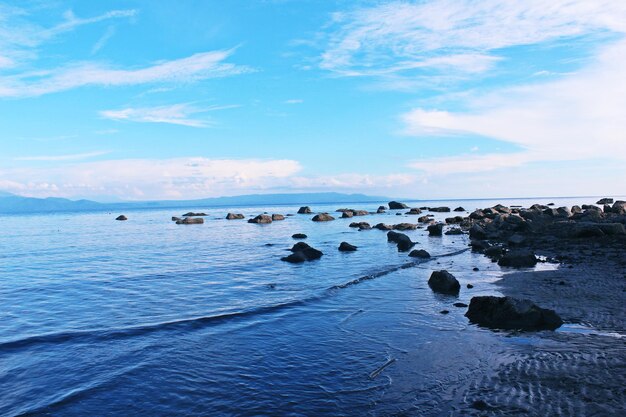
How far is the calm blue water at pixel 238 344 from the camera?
8.81 meters

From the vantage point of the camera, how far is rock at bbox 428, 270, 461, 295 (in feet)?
62.2

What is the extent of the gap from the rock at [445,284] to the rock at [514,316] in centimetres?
492

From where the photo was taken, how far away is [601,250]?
94.8ft

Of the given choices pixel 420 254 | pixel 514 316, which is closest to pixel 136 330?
pixel 514 316

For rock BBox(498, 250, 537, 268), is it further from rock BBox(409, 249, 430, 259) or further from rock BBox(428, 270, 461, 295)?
rock BBox(428, 270, 461, 295)

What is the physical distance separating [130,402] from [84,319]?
28.0 ft

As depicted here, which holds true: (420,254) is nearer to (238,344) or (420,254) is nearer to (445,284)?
(445,284)

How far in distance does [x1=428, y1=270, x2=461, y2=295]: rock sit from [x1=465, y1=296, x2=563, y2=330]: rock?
194 inches

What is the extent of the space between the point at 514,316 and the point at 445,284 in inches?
Answer: 240

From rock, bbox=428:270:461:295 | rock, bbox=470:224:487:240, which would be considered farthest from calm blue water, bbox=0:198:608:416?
rock, bbox=470:224:487:240

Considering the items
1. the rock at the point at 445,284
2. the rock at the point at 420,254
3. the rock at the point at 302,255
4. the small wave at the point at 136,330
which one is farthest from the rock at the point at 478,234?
the small wave at the point at 136,330

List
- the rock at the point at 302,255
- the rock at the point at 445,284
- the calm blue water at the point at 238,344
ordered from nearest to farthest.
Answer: the calm blue water at the point at 238,344
the rock at the point at 445,284
the rock at the point at 302,255

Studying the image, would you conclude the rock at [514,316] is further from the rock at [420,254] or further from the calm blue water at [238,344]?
the rock at [420,254]

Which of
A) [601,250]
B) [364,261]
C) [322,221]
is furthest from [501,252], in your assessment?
[322,221]
